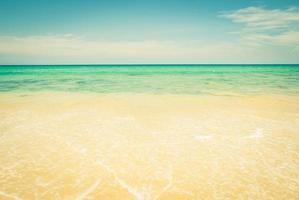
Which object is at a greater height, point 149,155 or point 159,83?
point 159,83

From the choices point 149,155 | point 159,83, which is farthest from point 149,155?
point 159,83

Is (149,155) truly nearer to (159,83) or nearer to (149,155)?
(149,155)

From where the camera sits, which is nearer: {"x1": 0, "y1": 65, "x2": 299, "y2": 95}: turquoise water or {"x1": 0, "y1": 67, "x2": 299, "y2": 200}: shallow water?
{"x1": 0, "y1": 67, "x2": 299, "y2": 200}: shallow water

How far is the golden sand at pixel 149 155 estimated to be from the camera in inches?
143

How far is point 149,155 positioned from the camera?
487 centimetres

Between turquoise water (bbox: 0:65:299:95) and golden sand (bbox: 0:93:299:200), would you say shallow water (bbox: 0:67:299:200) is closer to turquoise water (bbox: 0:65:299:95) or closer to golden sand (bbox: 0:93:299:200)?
golden sand (bbox: 0:93:299:200)

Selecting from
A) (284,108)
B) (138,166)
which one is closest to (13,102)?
(138,166)

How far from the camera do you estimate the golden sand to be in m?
3.63

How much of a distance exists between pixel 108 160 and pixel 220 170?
2.61m

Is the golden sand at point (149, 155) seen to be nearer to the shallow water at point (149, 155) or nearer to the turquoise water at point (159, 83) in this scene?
the shallow water at point (149, 155)

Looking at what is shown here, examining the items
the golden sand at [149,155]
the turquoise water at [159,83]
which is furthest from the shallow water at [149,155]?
the turquoise water at [159,83]

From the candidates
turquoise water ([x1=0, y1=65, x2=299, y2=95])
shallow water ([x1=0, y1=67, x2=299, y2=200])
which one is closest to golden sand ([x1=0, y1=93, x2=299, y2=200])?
shallow water ([x1=0, y1=67, x2=299, y2=200])

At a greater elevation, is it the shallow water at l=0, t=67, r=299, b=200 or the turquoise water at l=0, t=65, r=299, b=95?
the turquoise water at l=0, t=65, r=299, b=95

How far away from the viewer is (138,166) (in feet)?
14.5
